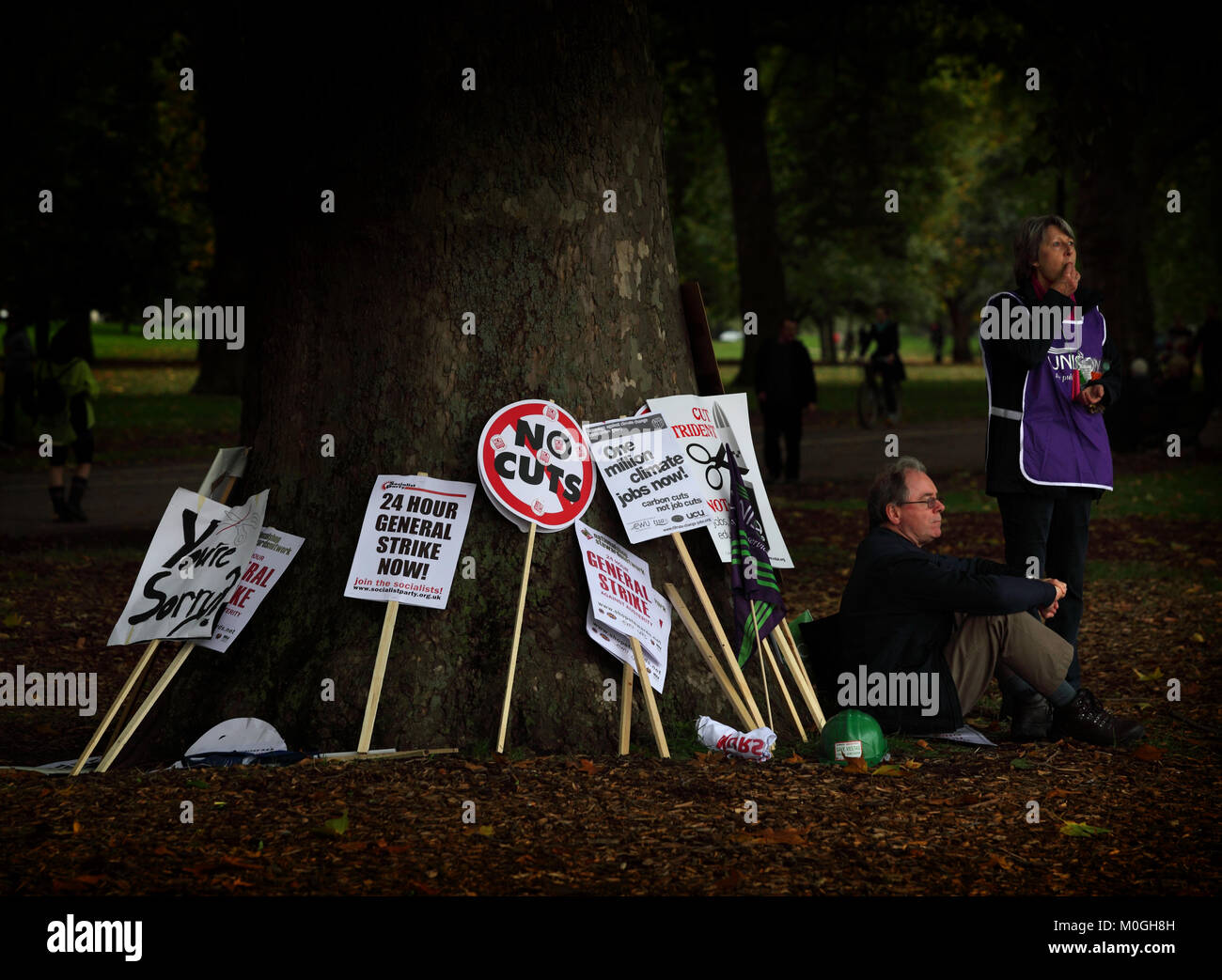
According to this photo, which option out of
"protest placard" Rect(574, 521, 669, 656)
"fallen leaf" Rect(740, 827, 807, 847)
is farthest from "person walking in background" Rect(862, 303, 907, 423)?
"fallen leaf" Rect(740, 827, 807, 847)

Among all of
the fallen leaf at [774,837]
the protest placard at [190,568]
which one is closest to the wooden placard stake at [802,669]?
the fallen leaf at [774,837]

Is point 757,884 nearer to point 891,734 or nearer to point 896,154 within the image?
point 891,734

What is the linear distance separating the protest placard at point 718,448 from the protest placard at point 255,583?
5.00 ft

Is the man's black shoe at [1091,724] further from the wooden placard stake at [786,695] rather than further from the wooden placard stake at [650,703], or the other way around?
the wooden placard stake at [650,703]

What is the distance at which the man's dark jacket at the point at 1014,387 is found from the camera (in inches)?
247

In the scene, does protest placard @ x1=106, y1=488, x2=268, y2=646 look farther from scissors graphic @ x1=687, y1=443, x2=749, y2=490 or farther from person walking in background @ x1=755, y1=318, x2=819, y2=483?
person walking in background @ x1=755, y1=318, x2=819, y2=483

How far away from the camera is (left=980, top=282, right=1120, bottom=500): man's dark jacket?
627 cm

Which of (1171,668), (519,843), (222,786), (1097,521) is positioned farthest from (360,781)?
(1097,521)

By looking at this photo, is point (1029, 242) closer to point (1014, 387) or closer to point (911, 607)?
point (1014, 387)

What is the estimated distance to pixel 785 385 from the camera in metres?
16.6

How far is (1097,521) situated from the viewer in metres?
14.1

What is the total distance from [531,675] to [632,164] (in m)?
2.16

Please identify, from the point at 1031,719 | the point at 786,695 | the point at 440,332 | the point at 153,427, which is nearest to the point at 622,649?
the point at 786,695

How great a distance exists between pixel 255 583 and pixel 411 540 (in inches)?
28.1
